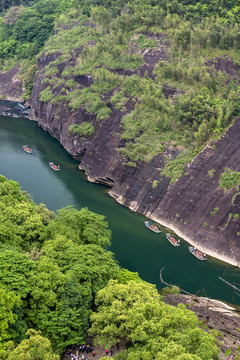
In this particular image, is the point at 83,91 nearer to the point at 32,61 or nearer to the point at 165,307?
the point at 32,61

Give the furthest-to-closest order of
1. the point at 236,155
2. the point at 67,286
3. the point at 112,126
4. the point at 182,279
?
1. the point at 112,126
2. the point at 236,155
3. the point at 182,279
4. the point at 67,286

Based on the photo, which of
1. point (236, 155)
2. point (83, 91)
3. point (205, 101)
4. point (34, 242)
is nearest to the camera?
point (34, 242)

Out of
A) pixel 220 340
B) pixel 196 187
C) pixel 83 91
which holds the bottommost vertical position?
pixel 83 91

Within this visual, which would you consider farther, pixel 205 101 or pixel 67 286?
pixel 205 101

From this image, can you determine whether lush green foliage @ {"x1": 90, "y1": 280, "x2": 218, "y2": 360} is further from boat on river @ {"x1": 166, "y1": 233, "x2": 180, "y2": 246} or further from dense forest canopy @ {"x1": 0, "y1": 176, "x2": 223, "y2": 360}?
boat on river @ {"x1": 166, "y1": 233, "x2": 180, "y2": 246}

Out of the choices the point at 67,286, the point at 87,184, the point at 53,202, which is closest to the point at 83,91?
the point at 87,184

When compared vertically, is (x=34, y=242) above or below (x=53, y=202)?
above
